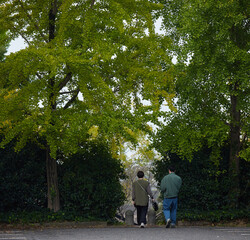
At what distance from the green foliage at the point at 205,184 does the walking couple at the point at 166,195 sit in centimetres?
272

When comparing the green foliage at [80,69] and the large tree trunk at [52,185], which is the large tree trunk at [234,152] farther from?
the large tree trunk at [52,185]

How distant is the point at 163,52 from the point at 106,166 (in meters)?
4.69

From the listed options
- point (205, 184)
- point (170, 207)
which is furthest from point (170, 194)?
point (205, 184)

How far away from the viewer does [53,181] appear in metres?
13.8

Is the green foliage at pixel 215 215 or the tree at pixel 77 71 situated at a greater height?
the tree at pixel 77 71

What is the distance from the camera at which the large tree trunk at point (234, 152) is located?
13969mm

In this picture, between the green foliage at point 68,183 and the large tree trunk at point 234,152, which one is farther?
the large tree trunk at point 234,152

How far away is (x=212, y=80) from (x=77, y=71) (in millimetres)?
4529

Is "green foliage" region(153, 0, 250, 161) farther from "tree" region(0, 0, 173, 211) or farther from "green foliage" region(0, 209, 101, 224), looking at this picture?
"green foliage" region(0, 209, 101, 224)

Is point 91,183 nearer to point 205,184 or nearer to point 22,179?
point 22,179

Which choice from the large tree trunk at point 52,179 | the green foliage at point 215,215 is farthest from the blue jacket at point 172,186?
the large tree trunk at point 52,179

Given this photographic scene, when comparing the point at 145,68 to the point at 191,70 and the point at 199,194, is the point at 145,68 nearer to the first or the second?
the point at 191,70

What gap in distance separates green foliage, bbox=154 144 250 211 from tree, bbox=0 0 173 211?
2430mm

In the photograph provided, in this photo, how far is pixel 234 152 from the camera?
46.7ft
